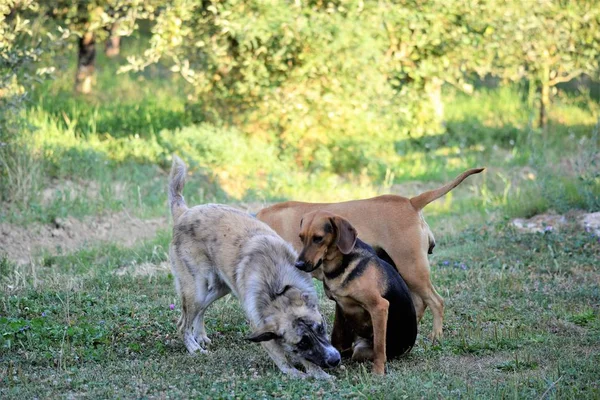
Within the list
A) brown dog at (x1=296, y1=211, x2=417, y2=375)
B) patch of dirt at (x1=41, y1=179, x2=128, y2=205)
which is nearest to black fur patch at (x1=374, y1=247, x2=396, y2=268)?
brown dog at (x1=296, y1=211, x2=417, y2=375)

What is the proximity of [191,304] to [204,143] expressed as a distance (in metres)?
6.35

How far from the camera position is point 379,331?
6.06 m

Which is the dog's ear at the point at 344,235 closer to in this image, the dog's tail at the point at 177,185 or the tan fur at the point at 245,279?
the tan fur at the point at 245,279

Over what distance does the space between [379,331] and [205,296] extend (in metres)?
1.52

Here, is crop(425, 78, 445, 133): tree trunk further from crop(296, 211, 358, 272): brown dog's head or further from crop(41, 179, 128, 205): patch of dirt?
crop(296, 211, 358, 272): brown dog's head

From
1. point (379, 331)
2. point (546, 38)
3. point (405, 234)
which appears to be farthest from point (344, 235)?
point (546, 38)

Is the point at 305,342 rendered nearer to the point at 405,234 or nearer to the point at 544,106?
the point at 405,234

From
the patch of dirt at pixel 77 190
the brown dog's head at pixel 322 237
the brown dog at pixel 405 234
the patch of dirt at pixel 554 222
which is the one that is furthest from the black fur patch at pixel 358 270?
the patch of dirt at pixel 77 190

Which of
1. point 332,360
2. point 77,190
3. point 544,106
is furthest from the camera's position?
point 544,106

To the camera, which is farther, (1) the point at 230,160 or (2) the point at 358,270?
(1) the point at 230,160

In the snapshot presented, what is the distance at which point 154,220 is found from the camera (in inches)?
430

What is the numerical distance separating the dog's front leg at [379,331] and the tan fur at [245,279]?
37 centimetres

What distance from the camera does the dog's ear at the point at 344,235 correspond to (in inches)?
241

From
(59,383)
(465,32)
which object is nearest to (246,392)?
(59,383)
